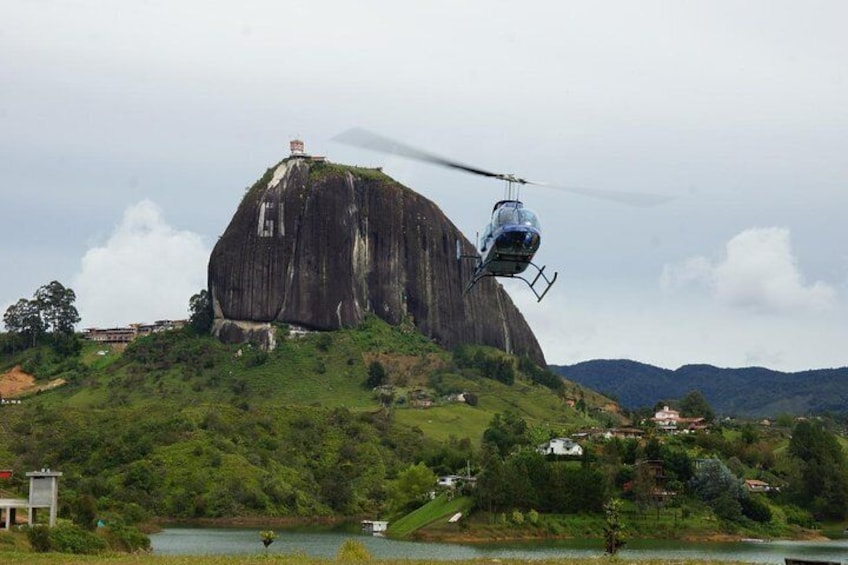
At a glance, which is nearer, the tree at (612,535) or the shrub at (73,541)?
the shrub at (73,541)

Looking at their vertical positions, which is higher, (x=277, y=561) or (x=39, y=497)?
(x=39, y=497)

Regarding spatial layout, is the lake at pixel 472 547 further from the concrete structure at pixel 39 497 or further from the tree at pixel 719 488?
the concrete structure at pixel 39 497

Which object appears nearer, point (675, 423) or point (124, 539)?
point (124, 539)

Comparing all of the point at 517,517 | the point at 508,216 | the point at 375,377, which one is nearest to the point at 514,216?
the point at 508,216

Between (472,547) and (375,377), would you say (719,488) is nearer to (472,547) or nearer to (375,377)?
(472,547)

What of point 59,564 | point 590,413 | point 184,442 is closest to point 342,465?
point 184,442

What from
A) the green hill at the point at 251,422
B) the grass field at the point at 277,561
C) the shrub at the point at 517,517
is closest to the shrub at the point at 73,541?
the grass field at the point at 277,561
